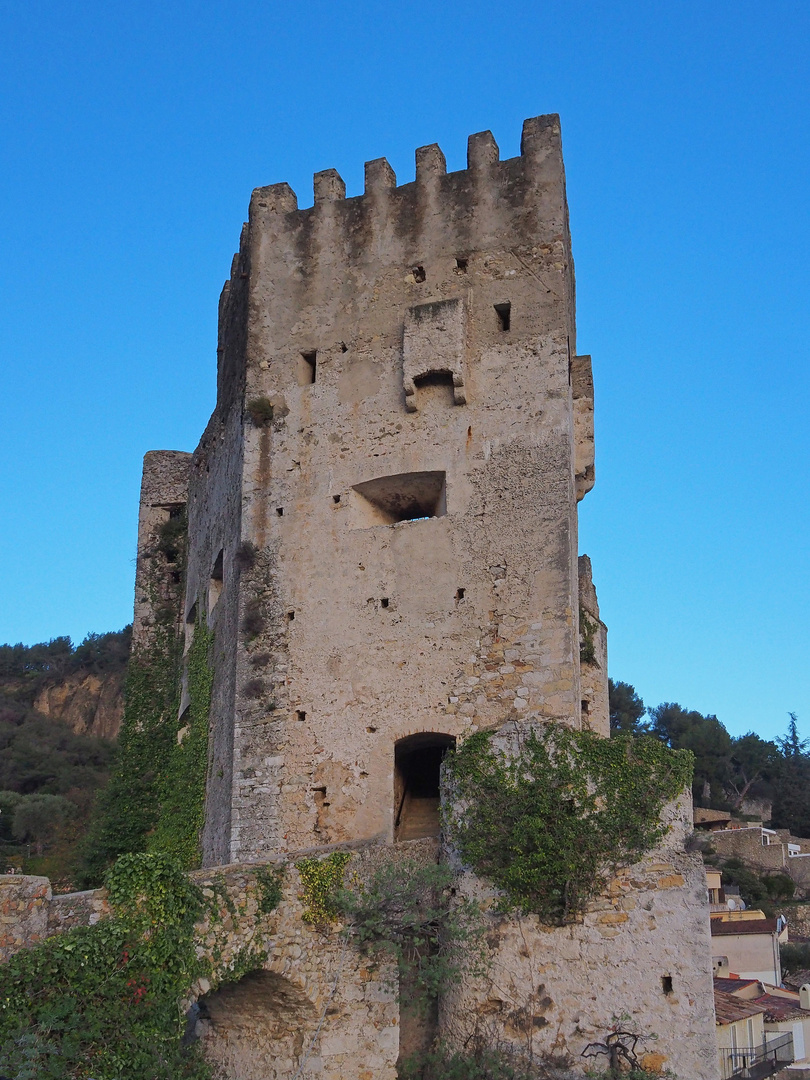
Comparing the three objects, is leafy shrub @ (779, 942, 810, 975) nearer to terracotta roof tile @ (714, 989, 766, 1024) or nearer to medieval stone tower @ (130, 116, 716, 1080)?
terracotta roof tile @ (714, 989, 766, 1024)

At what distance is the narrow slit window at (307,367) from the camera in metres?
17.2

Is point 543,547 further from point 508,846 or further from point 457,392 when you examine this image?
point 508,846

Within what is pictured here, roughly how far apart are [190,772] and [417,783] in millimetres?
4029

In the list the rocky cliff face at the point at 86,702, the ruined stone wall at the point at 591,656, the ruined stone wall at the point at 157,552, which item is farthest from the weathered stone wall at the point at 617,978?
the rocky cliff face at the point at 86,702

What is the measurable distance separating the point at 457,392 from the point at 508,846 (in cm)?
647

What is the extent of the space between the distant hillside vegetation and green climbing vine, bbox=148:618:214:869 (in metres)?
4.67

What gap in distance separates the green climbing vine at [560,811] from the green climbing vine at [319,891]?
1.49 meters

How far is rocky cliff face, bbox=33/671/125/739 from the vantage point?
5541 cm

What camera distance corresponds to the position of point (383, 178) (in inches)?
693

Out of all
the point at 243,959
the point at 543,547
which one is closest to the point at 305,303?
the point at 543,547

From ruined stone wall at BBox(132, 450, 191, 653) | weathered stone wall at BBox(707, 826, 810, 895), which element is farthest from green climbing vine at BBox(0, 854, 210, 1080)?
weathered stone wall at BBox(707, 826, 810, 895)

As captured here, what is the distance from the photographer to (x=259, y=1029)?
12055 millimetres

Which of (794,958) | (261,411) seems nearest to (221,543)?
(261,411)

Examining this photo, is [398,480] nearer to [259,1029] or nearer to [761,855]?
[259,1029]
